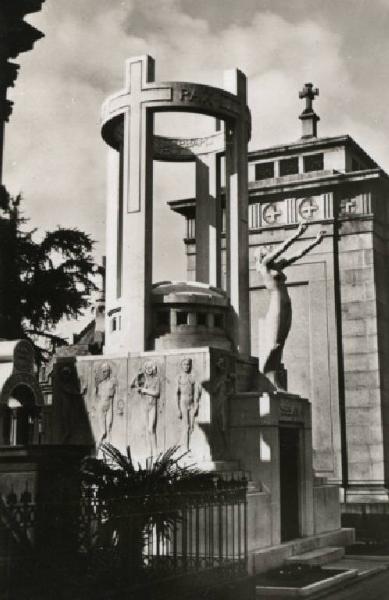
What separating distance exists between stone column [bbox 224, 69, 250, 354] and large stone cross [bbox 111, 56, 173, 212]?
2172mm

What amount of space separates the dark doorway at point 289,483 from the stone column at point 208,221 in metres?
4.50

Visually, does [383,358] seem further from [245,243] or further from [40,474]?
→ [40,474]

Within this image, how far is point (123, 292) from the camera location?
1752 centimetres

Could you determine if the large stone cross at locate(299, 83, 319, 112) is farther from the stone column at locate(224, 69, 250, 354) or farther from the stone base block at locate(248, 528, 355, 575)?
the stone base block at locate(248, 528, 355, 575)

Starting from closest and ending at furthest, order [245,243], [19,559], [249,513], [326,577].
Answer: [19,559] → [326,577] → [249,513] → [245,243]

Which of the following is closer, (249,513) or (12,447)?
(12,447)

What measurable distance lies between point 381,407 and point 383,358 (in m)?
1.62

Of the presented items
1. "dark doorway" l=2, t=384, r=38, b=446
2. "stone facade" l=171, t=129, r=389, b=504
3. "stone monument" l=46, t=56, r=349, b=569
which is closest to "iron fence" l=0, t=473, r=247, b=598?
"stone monument" l=46, t=56, r=349, b=569

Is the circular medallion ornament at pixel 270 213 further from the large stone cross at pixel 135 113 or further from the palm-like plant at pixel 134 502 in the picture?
the palm-like plant at pixel 134 502

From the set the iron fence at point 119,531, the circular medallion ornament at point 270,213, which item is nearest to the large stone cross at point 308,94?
the circular medallion ornament at point 270,213

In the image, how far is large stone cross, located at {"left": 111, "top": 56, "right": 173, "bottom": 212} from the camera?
17.6 metres

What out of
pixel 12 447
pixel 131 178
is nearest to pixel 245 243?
pixel 131 178

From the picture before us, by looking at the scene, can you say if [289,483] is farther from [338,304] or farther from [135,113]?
[338,304]

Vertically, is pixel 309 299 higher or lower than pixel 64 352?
higher
